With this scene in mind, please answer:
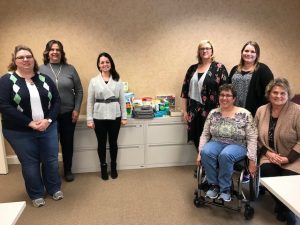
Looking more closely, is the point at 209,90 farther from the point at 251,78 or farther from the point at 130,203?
the point at 130,203

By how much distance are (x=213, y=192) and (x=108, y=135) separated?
1.35 m

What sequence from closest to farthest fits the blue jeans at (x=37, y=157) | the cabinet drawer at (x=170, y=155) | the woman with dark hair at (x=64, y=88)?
1. the blue jeans at (x=37, y=157)
2. the woman with dark hair at (x=64, y=88)
3. the cabinet drawer at (x=170, y=155)

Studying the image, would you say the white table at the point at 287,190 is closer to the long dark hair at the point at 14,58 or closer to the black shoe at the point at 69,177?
Answer: the long dark hair at the point at 14,58

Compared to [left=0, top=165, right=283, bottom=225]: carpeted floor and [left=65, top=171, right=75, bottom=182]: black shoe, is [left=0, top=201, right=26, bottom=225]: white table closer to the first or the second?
[left=0, top=165, right=283, bottom=225]: carpeted floor

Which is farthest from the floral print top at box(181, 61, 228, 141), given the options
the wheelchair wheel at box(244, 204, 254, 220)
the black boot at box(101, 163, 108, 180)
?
the black boot at box(101, 163, 108, 180)

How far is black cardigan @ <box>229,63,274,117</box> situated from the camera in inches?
105

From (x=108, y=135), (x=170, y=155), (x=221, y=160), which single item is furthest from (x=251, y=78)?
(x=108, y=135)

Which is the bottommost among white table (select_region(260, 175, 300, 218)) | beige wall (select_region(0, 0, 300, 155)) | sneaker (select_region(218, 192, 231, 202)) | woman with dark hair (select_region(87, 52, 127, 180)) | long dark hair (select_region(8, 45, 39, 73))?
sneaker (select_region(218, 192, 231, 202))

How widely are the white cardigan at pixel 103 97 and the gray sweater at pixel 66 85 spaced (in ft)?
0.56

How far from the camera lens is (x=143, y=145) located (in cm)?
339

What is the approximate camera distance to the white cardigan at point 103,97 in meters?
2.93

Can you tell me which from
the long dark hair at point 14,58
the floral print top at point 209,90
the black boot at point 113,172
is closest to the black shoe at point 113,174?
the black boot at point 113,172

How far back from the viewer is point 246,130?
2.45m

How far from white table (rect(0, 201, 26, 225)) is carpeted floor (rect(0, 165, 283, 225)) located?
3.75 feet
